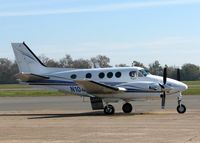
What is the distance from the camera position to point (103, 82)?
32844 millimetres

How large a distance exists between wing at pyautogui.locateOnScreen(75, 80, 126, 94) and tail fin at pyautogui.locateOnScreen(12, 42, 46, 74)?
4278 mm

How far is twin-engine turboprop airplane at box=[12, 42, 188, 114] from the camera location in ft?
103

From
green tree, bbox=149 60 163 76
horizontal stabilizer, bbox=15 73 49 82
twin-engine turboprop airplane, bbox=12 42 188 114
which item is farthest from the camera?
green tree, bbox=149 60 163 76

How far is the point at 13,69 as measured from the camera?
152m

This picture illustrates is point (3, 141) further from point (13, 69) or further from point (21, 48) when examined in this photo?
point (13, 69)

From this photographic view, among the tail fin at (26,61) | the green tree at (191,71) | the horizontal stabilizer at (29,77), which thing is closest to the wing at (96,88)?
the horizontal stabilizer at (29,77)

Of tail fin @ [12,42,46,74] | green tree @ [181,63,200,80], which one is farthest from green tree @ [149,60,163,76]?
green tree @ [181,63,200,80]

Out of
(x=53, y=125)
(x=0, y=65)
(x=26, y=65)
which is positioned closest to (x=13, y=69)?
(x=0, y=65)

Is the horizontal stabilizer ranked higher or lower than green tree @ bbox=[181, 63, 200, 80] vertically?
higher

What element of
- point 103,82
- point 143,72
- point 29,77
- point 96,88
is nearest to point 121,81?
point 103,82

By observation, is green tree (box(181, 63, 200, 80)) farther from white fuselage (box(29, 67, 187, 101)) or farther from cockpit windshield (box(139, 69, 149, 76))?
cockpit windshield (box(139, 69, 149, 76))

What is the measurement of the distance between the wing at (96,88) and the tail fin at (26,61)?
168 inches

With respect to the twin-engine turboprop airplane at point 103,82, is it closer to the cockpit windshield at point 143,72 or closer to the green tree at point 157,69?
the cockpit windshield at point 143,72

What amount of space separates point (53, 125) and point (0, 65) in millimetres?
138616
